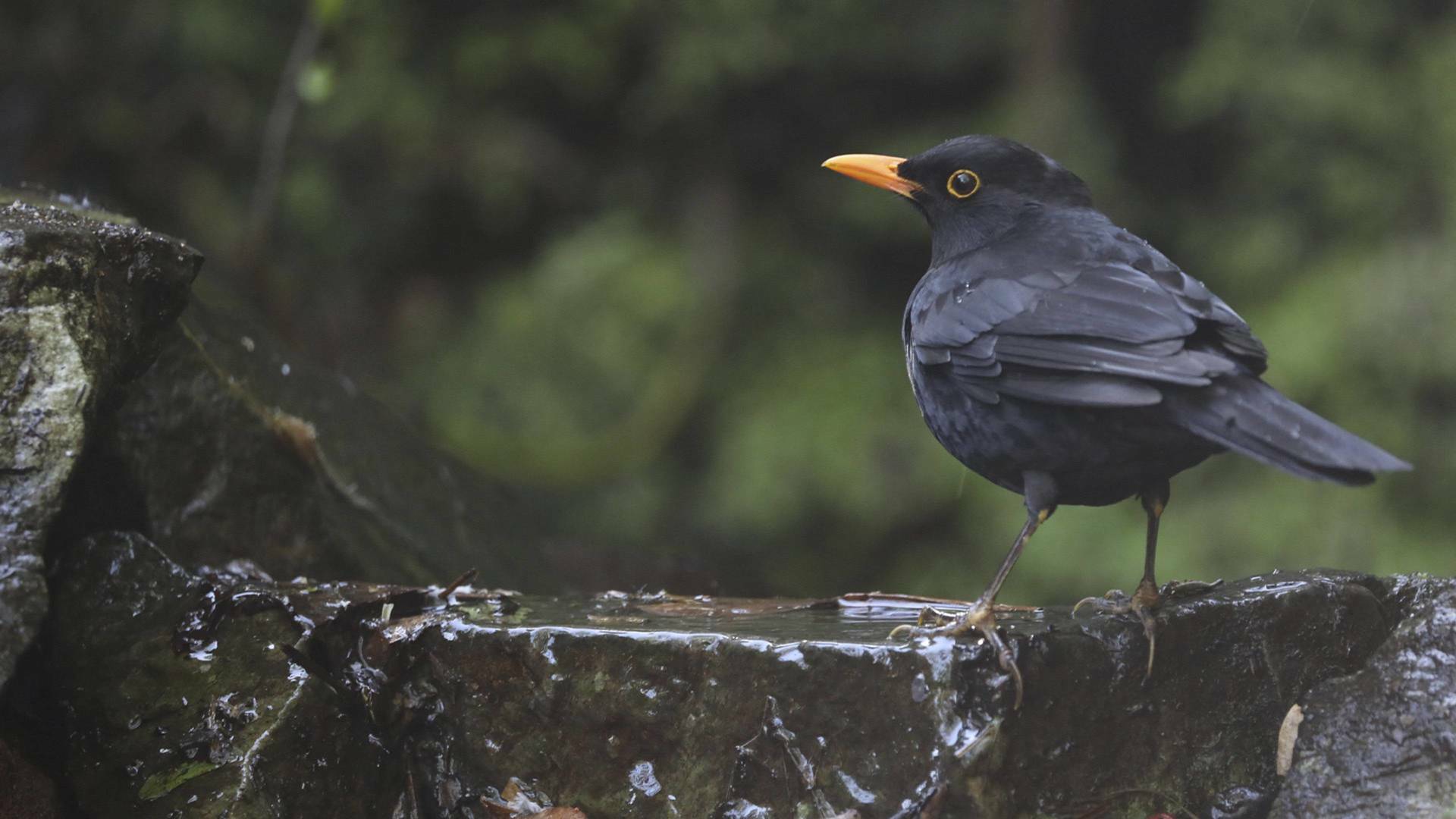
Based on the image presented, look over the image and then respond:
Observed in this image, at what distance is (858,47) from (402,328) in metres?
3.19

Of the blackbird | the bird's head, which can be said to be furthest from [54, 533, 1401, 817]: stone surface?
the bird's head

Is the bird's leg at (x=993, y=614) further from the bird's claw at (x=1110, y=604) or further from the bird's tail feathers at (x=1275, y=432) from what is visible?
the bird's tail feathers at (x=1275, y=432)

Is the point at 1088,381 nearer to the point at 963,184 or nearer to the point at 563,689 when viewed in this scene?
the point at 963,184

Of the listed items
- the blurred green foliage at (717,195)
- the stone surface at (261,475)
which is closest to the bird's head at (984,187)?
the stone surface at (261,475)

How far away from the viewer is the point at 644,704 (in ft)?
8.73

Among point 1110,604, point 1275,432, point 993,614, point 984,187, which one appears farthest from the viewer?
point 984,187

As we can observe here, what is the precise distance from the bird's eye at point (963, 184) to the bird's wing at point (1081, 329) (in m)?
0.35

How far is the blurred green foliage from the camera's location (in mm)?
6449

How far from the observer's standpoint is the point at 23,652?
100 inches

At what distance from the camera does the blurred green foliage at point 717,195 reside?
A: 21.2 feet

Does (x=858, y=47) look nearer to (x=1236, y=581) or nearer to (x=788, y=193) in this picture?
(x=788, y=193)

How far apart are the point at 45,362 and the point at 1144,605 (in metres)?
2.45

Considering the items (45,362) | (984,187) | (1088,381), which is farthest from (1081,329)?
(45,362)

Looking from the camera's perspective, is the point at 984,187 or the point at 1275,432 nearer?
the point at 1275,432
